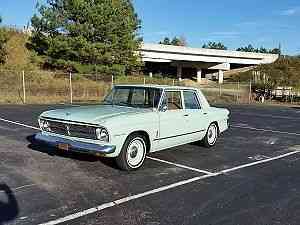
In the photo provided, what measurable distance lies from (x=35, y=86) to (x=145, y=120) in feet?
78.0

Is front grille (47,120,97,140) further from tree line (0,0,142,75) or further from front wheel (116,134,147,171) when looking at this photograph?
tree line (0,0,142,75)

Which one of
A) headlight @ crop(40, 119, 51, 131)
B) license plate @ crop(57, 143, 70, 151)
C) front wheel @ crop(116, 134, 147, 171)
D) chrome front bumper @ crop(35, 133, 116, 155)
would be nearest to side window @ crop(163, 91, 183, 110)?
front wheel @ crop(116, 134, 147, 171)

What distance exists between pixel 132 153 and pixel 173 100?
177 cm

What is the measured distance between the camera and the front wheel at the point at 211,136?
10.3 metres

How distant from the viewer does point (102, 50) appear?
3494 cm

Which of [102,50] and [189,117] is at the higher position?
[102,50]

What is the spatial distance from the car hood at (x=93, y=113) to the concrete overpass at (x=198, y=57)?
5548 cm

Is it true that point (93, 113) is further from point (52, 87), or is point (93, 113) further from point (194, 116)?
point (52, 87)

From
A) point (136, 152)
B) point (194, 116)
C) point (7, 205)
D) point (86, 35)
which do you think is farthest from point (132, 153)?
point (86, 35)

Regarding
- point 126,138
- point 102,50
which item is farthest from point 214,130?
point 102,50

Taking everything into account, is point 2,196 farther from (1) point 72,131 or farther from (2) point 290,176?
(2) point 290,176

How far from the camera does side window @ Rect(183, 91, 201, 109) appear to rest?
9347 mm

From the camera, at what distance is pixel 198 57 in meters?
72.8

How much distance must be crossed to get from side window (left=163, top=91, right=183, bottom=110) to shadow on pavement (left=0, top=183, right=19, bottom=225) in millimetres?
3667
